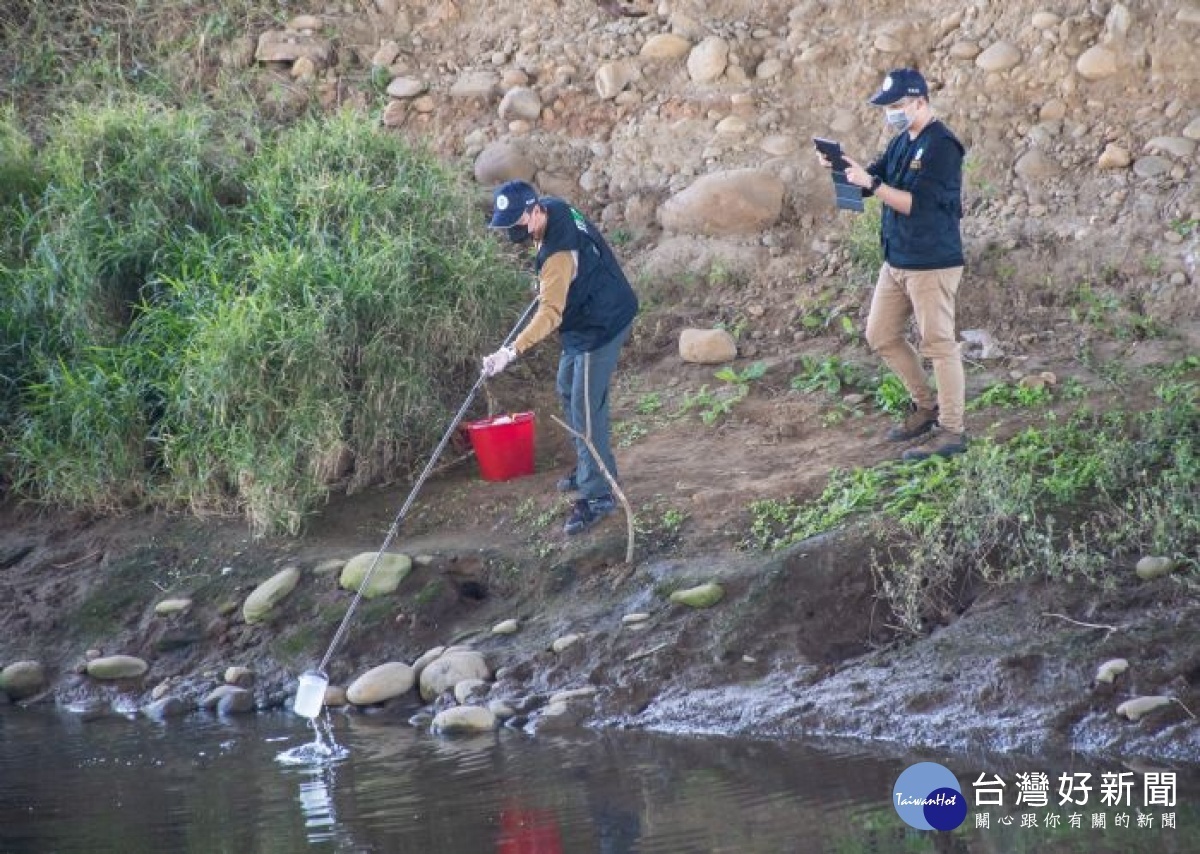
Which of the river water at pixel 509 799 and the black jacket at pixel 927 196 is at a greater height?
the black jacket at pixel 927 196

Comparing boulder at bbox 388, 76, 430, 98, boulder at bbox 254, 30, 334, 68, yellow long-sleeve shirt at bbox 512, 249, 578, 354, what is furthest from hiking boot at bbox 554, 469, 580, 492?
boulder at bbox 254, 30, 334, 68

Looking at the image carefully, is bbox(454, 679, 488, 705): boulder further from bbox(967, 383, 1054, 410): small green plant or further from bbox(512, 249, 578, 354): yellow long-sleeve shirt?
bbox(967, 383, 1054, 410): small green plant

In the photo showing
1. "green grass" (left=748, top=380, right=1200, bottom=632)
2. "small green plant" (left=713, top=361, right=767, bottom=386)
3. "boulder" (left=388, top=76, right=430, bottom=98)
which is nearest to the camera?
"green grass" (left=748, top=380, right=1200, bottom=632)

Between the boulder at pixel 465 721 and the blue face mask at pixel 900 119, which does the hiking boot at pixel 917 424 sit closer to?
the blue face mask at pixel 900 119

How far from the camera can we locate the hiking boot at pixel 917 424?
24.5 ft

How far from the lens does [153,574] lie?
793 centimetres

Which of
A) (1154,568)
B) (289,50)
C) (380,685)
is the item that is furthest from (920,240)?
(289,50)

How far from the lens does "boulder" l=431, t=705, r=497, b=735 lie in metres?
6.38

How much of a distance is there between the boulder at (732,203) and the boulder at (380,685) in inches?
142

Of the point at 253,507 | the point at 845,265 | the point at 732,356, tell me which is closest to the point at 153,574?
the point at 253,507

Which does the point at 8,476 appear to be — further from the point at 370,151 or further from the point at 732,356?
the point at 732,356

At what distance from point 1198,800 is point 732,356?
13.9ft

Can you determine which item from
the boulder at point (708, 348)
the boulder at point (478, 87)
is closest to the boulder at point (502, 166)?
the boulder at point (478, 87)

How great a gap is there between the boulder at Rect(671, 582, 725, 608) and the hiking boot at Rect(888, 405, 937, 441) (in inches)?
51.4
